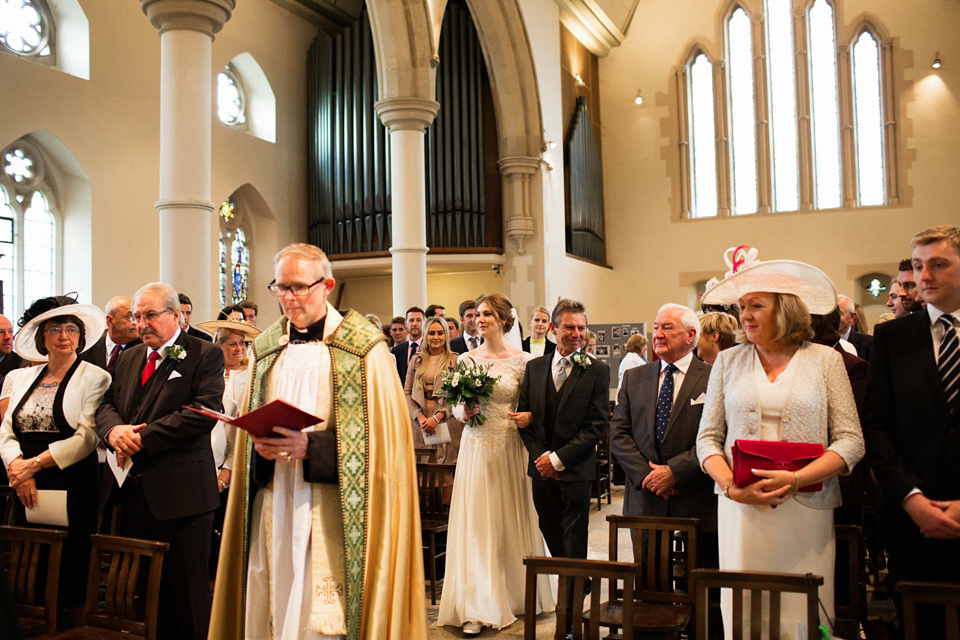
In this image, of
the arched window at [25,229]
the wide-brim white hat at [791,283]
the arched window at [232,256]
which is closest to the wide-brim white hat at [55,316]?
the wide-brim white hat at [791,283]

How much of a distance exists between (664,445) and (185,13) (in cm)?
451

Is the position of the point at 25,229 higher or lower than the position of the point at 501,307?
higher

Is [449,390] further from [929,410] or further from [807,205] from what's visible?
[807,205]

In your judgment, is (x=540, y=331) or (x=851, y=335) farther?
(x=540, y=331)

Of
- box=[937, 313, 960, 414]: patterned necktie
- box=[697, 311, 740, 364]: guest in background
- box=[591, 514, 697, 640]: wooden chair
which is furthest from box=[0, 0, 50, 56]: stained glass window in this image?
box=[937, 313, 960, 414]: patterned necktie

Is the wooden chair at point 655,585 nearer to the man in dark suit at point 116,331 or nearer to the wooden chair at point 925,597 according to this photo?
the wooden chair at point 925,597

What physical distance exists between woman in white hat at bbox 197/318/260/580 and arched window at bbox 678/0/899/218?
12.6 m

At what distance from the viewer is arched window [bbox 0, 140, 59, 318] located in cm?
985

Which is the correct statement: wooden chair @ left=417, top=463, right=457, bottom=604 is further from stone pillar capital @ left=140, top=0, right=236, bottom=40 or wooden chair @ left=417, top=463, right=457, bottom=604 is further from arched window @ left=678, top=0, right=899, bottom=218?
arched window @ left=678, top=0, right=899, bottom=218

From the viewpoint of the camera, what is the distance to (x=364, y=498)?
2941 millimetres

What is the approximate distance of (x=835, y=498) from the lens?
2898 millimetres

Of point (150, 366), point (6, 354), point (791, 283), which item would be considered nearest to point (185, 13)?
point (6, 354)

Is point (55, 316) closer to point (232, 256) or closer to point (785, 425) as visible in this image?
point (785, 425)

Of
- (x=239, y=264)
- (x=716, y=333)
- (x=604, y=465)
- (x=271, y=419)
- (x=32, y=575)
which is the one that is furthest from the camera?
(x=239, y=264)
